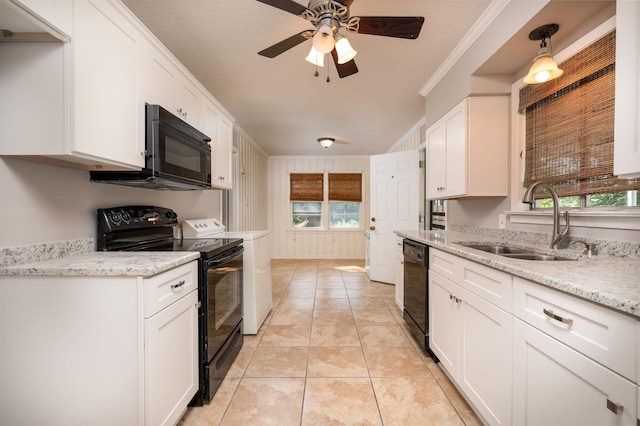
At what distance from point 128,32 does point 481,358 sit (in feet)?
8.29

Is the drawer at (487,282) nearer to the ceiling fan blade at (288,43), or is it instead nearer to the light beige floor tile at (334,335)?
the light beige floor tile at (334,335)

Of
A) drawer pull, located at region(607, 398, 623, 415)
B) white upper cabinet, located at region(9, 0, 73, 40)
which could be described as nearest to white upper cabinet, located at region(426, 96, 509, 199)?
drawer pull, located at region(607, 398, 623, 415)

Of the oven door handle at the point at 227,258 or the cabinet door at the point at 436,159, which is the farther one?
the cabinet door at the point at 436,159

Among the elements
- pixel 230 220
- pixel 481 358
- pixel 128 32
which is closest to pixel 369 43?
pixel 128 32

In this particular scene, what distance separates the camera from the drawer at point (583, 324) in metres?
0.72

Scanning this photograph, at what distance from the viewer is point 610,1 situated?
1.38m

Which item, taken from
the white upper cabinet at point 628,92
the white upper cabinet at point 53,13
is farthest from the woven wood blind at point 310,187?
the white upper cabinet at point 628,92

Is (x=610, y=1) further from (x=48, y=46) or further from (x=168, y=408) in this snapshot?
(x=168, y=408)

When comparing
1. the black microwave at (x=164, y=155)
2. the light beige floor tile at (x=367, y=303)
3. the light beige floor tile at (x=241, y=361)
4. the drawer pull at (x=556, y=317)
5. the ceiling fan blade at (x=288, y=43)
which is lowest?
the light beige floor tile at (x=241, y=361)

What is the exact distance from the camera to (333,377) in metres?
1.87

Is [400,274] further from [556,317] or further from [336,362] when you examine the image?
[556,317]

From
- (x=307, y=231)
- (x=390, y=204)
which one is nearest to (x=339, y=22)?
(x=390, y=204)

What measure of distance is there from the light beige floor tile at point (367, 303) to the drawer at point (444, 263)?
52.7 inches

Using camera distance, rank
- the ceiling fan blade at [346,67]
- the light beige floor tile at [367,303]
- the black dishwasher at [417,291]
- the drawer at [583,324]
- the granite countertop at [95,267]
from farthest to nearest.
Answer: the light beige floor tile at [367,303]
the black dishwasher at [417,291]
the ceiling fan blade at [346,67]
the granite countertop at [95,267]
the drawer at [583,324]
